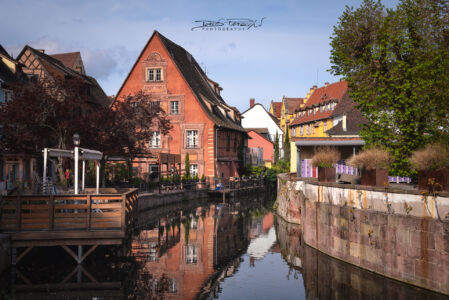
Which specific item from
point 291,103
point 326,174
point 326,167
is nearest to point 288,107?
point 291,103

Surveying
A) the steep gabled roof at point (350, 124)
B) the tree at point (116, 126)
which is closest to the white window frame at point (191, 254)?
the tree at point (116, 126)

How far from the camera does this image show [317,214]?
18250mm

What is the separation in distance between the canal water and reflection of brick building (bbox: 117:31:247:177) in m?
22.3

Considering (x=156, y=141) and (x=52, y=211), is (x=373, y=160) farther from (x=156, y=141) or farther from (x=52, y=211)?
(x=156, y=141)

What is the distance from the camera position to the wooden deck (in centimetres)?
1478

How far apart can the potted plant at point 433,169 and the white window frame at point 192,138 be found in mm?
33721

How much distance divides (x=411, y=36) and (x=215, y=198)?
28.1 metres

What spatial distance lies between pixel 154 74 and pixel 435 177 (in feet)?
Result: 124

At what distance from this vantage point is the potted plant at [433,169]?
12.5 metres

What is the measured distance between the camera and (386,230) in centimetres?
1367

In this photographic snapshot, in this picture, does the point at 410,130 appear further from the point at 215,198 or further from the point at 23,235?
the point at 215,198

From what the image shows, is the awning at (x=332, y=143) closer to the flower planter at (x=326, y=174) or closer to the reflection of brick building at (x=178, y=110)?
the flower planter at (x=326, y=174)

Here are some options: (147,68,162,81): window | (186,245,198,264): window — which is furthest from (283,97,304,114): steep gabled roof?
(186,245,198,264): window

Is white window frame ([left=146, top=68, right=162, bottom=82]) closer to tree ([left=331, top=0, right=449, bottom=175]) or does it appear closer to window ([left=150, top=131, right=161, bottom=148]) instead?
window ([left=150, top=131, right=161, bottom=148])
